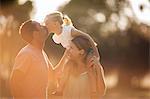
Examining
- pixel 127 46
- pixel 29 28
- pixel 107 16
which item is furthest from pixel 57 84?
pixel 127 46

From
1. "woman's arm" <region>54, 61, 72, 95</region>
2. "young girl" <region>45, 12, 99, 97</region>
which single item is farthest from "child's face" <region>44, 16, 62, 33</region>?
"woman's arm" <region>54, 61, 72, 95</region>

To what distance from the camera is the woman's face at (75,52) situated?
122cm

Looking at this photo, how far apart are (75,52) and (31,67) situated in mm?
196

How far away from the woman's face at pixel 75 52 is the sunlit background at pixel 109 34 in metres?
0.08

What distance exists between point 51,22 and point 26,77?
0.76 ft

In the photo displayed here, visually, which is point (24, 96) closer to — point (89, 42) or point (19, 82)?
point (19, 82)

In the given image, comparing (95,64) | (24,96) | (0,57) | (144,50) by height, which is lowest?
(24,96)

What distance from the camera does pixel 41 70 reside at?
44.8 inches

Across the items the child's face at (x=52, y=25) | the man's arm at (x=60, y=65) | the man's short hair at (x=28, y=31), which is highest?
the child's face at (x=52, y=25)

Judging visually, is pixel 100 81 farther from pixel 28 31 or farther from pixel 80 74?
pixel 28 31

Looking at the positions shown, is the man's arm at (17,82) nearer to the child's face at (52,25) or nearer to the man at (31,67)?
the man at (31,67)

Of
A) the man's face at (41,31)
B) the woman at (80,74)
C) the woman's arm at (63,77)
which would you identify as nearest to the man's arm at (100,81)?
the woman at (80,74)

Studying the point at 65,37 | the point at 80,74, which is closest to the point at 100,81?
the point at 80,74

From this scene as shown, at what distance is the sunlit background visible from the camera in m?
1.43
